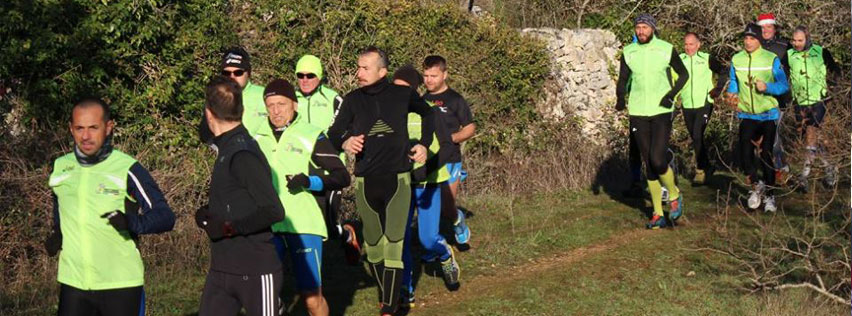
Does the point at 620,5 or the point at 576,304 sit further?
the point at 620,5

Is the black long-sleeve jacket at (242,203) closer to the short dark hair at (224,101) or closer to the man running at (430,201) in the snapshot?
the short dark hair at (224,101)

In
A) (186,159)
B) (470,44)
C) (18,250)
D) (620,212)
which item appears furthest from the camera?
(470,44)

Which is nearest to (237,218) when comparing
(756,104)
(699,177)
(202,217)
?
(202,217)

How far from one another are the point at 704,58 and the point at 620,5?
5.47m

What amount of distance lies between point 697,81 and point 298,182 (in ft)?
30.6

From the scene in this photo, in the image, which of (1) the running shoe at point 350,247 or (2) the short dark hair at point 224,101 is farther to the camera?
(1) the running shoe at point 350,247

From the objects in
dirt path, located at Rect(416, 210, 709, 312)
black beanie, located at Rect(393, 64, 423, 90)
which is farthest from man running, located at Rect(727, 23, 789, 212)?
black beanie, located at Rect(393, 64, 423, 90)

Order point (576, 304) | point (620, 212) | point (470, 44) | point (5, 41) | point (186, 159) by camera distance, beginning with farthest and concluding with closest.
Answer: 1. point (470, 44)
2. point (620, 212)
3. point (186, 159)
4. point (5, 41)
5. point (576, 304)

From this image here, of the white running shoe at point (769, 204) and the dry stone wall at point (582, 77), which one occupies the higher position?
the dry stone wall at point (582, 77)

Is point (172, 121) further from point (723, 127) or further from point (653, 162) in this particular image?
point (723, 127)

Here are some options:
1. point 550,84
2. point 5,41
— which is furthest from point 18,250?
point 550,84

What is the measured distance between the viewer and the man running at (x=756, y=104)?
13516 millimetres

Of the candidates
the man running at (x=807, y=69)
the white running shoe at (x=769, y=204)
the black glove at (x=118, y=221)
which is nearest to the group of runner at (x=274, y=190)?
the black glove at (x=118, y=221)

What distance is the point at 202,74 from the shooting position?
13664 mm
